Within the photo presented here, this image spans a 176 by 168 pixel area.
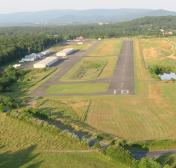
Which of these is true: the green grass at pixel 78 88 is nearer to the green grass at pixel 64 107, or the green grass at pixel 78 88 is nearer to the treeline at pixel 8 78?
the green grass at pixel 64 107

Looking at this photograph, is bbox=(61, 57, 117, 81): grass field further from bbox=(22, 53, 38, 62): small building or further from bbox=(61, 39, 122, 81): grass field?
bbox=(22, 53, 38, 62): small building

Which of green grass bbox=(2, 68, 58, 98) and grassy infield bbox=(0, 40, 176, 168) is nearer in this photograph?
grassy infield bbox=(0, 40, 176, 168)

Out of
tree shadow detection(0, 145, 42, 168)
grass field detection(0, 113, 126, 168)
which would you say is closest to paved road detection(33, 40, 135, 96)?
grass field detection(0, 113, 126, 168)

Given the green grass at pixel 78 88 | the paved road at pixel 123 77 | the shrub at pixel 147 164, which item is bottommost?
the green grass at pixel 78 88

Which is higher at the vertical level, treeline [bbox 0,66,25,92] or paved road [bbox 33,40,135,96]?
treeline [bbox 0,66,25,92]

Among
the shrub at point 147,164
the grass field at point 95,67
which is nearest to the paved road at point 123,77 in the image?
the grass field at point 95,67

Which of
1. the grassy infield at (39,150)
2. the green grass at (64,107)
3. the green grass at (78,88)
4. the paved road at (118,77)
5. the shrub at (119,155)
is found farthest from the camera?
the green grass at (78,88)
